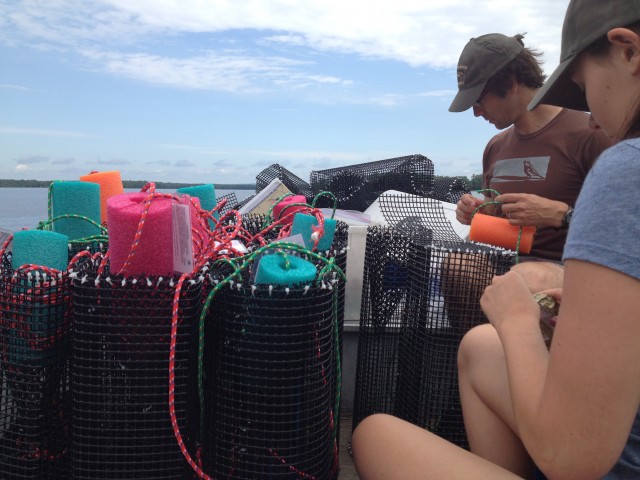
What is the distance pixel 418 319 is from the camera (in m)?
1.65

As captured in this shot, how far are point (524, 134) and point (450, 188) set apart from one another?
1.18 meters

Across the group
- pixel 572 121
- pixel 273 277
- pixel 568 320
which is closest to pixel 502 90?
pixel 572 121

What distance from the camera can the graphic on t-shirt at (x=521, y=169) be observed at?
2.23 metres

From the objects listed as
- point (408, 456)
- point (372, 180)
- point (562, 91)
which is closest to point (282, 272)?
point (408, 456)

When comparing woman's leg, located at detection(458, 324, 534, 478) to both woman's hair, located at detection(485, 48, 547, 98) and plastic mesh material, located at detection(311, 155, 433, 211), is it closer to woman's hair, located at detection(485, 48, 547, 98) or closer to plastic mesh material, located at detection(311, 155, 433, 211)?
woman's hair, located at detection(485, 48, 547, 98)

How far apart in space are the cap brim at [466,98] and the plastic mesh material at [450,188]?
103 cm

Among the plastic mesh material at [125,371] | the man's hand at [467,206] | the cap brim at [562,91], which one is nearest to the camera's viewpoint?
the cap brim at [562,91]

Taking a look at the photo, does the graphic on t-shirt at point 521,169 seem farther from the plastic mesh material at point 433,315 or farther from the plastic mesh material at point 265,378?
the plastic mesh material at point 265,378

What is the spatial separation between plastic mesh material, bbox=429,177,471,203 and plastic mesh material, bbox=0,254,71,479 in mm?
2660

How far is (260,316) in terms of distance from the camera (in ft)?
3.72

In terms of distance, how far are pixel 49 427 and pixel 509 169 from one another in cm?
203

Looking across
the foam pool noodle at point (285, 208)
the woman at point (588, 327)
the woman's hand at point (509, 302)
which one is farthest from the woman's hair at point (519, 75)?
the woman's hand at point (509, 302)

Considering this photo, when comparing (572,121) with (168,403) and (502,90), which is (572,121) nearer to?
(502,90)

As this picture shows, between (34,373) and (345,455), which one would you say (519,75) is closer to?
(345,455)
